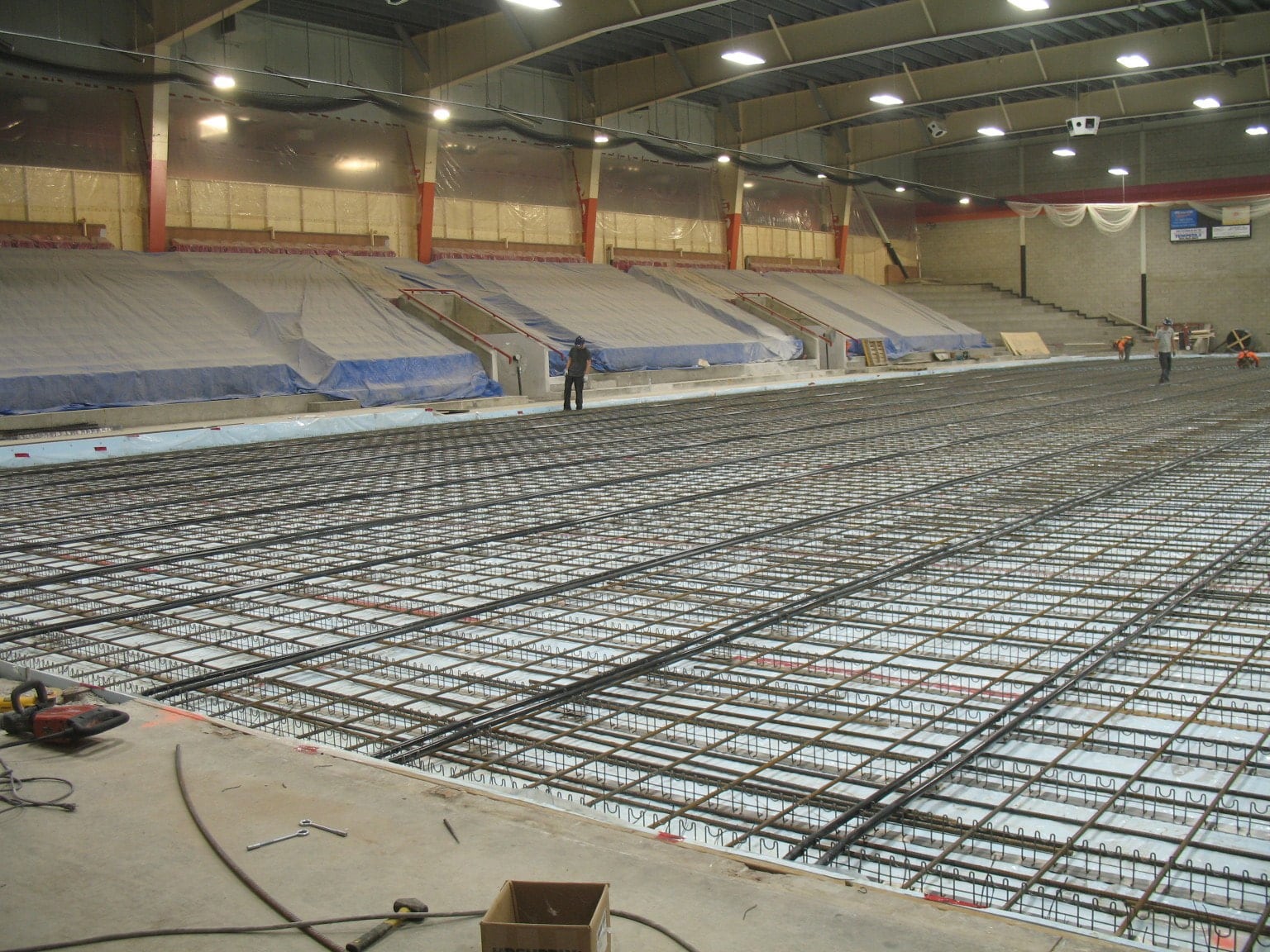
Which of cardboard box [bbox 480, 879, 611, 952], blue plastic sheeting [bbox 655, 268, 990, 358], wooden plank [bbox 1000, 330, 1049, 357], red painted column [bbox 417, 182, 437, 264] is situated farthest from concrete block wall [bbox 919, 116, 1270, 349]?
cardboard box [bbox 480, 879, 611, 952]

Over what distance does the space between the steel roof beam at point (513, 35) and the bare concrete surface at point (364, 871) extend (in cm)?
1874

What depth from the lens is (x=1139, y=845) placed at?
3.55m

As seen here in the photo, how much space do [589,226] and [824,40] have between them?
830cm

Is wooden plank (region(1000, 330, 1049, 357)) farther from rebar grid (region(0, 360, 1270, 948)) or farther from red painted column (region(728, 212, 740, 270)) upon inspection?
rebar grid (region(0, 360, 1270, 948))

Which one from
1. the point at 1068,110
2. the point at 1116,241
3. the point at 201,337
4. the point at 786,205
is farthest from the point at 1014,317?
the point at 201,337

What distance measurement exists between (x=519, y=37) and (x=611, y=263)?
9776mm

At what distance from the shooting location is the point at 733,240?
35531mm

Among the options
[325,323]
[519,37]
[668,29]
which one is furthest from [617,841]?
[668,29]

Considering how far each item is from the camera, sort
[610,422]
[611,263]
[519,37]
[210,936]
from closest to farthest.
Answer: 1. [210,936]
2. [610,422]
3. [519,37]
4. [611,263]

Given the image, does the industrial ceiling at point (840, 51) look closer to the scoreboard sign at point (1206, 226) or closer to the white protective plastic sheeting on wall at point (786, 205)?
the white protective plastic sheeting on wall at point (786, 205)

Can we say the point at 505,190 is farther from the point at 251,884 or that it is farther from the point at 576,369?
the point at 251,884

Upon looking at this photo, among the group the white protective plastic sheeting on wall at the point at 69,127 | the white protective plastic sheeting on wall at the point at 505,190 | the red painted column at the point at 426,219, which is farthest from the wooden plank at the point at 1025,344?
the white protective plastic sheeting on wall at the point at 69,127

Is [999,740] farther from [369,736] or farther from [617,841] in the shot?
[369,736]

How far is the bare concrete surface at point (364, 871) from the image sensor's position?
2684 millimetres
